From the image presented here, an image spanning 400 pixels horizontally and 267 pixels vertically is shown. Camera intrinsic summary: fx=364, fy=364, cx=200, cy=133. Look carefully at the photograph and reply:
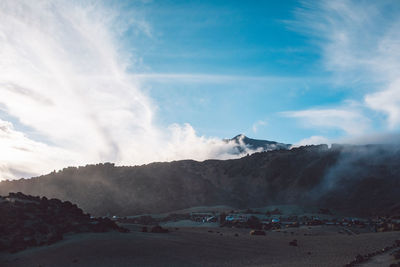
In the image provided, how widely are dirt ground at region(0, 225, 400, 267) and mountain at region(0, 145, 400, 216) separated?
166 feet

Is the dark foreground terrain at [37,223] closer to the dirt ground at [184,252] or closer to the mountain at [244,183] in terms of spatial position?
the dirt ground at [184,252]

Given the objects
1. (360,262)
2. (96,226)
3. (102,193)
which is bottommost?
(360,262)

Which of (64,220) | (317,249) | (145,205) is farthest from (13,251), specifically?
(145,205)

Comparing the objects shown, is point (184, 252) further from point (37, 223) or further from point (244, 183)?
point (244, 183)

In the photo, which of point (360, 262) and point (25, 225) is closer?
point (360, 262)

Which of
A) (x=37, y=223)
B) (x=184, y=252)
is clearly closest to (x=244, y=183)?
(x=37, y=223)

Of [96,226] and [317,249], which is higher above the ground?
[96,226]

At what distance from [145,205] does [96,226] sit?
6353 cm

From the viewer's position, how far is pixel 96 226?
27328 millimetres

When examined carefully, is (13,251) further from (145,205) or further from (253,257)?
(145,205)

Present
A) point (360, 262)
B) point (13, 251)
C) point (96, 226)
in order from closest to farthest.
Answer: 1. point (360, 262)
2. point (13, 251)
3. point (96, 226)

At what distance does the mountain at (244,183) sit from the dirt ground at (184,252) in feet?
166

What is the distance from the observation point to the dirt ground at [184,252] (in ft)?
64.6

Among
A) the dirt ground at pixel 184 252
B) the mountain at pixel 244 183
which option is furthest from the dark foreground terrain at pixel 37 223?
the mountain at pixel 244 183
